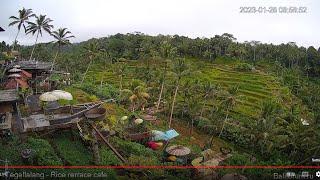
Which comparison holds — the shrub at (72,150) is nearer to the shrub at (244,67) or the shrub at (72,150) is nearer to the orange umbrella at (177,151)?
the orange umbrella at (177,151)

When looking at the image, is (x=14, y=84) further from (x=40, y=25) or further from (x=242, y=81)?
(x=242, y=81)

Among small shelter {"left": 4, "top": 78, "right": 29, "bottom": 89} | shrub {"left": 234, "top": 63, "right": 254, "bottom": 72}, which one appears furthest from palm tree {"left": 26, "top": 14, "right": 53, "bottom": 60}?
shrub {"left": 234, "top": 63, "right": 254, "bottom": 72}

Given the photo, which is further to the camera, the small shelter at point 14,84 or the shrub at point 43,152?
the small shelter at point 14,84

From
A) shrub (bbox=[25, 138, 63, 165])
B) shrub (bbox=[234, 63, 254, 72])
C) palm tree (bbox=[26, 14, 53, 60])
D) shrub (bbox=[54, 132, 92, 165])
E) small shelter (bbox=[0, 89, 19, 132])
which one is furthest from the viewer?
shrub (bbox=[234, 63, 254, 72])

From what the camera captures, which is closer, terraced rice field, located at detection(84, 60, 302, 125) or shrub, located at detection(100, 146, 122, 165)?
shrub, located at detection(100, 146, 122, 165)

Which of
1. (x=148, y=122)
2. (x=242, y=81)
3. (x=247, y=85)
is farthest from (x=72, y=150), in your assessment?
(x=242, y=81)

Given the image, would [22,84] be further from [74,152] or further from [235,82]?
[235,82]

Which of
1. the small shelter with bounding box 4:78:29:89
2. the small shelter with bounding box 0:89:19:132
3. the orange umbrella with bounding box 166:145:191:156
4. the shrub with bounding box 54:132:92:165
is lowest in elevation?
the orange umbrella with bounding box 166:145:191:156

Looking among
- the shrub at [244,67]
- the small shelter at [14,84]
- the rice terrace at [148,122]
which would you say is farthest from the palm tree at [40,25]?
the shrub at [244,67]

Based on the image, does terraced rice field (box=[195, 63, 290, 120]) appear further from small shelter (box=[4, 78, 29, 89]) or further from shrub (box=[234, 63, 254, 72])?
small shelter (box=[4, 78, 29, 89])

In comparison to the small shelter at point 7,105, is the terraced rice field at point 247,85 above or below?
A: below

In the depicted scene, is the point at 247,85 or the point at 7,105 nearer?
the point at 7,105

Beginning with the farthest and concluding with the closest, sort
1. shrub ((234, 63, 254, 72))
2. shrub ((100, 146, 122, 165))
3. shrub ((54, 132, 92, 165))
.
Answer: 1. shrub ((234, 63, 254, 72))
2. shrub ((100, 146, 122, 165))
3. shrub ((54, 132, 92, 165))
